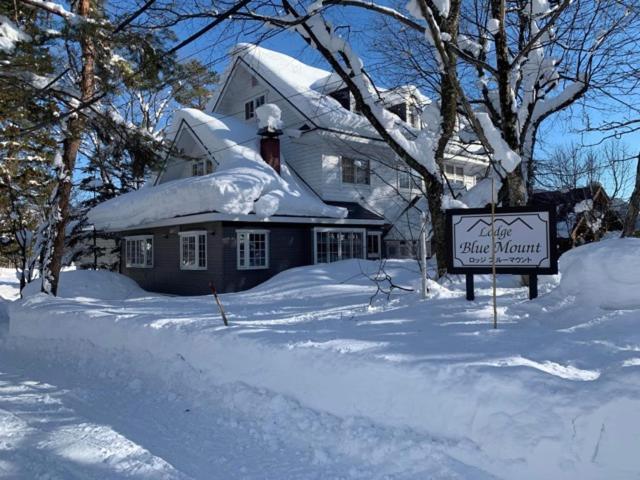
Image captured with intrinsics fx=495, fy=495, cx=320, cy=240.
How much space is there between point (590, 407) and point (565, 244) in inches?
731

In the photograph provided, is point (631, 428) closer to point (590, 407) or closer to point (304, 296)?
point (590, 407)

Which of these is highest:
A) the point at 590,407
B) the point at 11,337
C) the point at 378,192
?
the point at 378,192

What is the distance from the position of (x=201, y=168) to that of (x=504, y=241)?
49.3ft

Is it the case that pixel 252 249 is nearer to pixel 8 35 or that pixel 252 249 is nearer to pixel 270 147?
pixel 270 147

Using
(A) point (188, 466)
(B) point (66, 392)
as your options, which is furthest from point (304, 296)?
(A) point (188, 466)

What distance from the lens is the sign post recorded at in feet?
24.7

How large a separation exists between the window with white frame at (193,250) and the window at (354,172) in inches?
244

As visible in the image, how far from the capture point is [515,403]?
12.9 feet

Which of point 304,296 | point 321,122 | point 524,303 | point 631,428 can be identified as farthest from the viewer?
point 321,122

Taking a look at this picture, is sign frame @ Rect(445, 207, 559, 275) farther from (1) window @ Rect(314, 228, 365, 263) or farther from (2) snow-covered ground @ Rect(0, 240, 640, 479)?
(1) window @ Rect(314, 228, 365, 263)

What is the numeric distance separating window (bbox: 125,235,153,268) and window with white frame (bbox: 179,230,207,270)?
2.63m

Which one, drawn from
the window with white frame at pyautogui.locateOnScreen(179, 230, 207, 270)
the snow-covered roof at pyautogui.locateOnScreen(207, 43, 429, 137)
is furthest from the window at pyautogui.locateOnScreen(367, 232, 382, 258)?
the window with white frame at pyautogui.locateOnScreen(179, 230, 207, 270)

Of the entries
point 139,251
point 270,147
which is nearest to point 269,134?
point 270,147

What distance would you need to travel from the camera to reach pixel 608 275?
6.80 m
